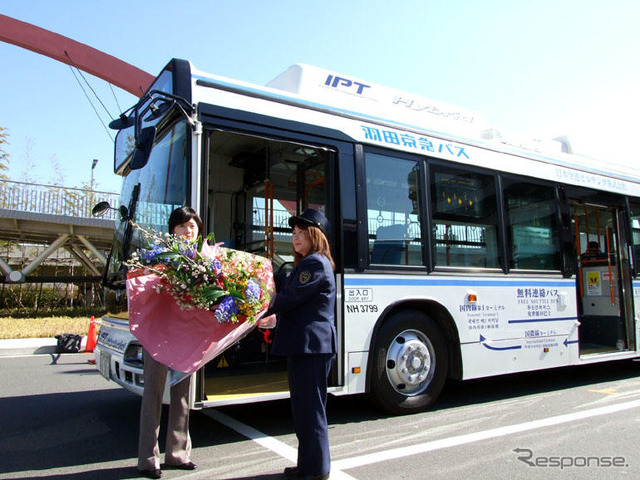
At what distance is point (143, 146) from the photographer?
3.90 m

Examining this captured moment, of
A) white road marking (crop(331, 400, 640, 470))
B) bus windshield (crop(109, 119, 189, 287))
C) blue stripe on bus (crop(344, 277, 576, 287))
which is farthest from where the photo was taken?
blue stripe on bus (crop(344, 277, 576, 287))

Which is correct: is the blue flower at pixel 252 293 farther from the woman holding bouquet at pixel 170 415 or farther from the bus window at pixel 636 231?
the bus window at pixel 636 231

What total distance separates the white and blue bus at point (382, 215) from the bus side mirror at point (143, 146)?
0.02 meters

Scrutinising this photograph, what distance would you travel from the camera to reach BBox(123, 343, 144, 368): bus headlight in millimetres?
4074

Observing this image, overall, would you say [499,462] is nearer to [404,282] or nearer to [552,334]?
[404,282]

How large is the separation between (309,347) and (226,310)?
0.61m

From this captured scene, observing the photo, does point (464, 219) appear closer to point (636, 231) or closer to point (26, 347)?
point (636, 231)

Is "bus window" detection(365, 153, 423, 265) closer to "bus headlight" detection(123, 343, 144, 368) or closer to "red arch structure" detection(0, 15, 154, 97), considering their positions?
"bus headlight" detection(123, 343, 144, 368)

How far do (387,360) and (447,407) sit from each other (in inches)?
47.4

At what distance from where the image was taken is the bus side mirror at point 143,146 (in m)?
3.88

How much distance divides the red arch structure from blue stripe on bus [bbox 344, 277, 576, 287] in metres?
11.5

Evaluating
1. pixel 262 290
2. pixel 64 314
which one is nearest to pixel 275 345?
pixel 262 290

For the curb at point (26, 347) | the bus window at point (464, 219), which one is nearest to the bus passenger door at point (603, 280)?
the bus window at point (464, 219)

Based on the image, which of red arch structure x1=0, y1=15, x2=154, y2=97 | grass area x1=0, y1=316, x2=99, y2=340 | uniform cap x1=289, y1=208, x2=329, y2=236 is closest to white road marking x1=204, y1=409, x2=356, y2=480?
uniform cap x1=289, y1=208, x2=329, y2=236
